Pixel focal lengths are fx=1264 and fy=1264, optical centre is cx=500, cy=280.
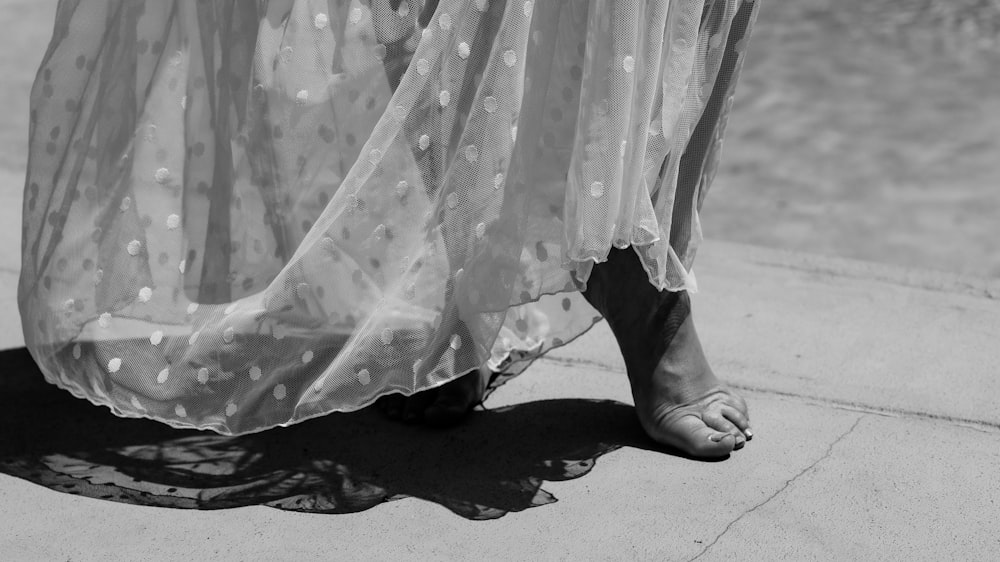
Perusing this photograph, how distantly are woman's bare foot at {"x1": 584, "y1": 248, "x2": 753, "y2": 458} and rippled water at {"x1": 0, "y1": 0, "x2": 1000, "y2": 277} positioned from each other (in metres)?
1.90

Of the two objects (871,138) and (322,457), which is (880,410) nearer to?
(322,457)

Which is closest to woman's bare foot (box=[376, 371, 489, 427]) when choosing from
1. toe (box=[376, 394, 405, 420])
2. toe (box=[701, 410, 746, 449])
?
toe (box=[376, 394, 405, 420])

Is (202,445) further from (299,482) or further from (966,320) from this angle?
(966,320)

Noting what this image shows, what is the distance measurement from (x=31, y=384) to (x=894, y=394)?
5.75ft

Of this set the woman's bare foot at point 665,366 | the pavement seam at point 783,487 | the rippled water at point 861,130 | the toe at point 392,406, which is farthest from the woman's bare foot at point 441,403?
the rippled water at point 861,130

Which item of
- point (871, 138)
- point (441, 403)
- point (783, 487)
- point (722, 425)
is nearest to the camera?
point (783, 487)

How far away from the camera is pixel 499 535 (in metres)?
2.01

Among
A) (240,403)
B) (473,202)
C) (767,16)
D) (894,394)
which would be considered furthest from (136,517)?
(767,16)
